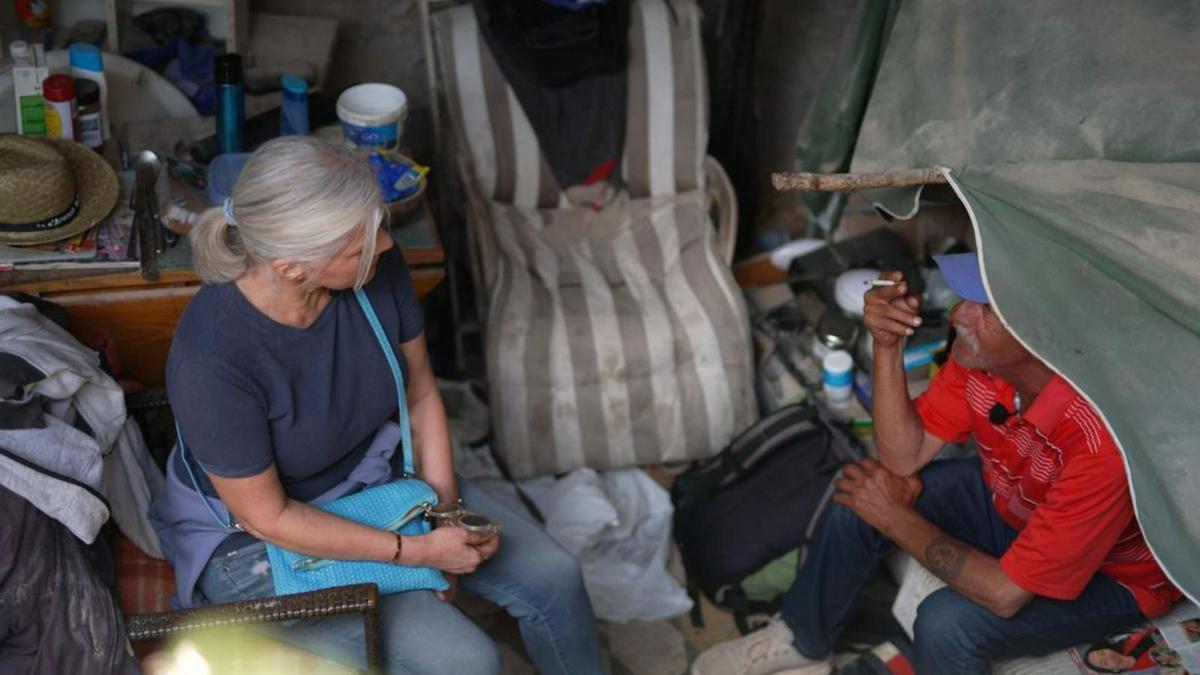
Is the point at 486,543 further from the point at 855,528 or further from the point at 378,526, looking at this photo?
the point at 855,528

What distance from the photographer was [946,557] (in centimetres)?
288

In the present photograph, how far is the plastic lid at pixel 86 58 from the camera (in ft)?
11.6

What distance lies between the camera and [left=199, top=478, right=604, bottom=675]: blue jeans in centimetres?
263

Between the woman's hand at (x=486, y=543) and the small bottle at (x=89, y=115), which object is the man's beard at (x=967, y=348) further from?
the small bottle at (x=89, y=115)

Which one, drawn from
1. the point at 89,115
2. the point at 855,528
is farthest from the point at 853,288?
the point at 89,115

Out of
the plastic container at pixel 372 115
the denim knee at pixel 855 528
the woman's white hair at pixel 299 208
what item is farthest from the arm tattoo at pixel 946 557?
the plastic container at pixel 372 115

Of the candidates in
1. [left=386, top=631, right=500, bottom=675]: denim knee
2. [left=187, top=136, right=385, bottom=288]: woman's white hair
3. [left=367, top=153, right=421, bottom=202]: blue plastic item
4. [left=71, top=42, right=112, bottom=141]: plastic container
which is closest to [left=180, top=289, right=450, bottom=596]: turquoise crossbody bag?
[left=386, top=631, right=500, bottom=675]: denim knee

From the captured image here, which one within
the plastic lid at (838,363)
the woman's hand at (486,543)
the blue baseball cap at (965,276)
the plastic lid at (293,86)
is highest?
the blue baseball cap at (965,276)

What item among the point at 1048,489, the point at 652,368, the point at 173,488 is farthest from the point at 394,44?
the point at 1048,489

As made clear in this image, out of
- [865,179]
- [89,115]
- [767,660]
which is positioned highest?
[865,179]

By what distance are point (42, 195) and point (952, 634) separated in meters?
2.30

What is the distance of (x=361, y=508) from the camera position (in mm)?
2709

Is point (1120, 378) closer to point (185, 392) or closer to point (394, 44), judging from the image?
point (185, 392)

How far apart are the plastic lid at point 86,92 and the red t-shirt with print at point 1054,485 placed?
7.45 ft
